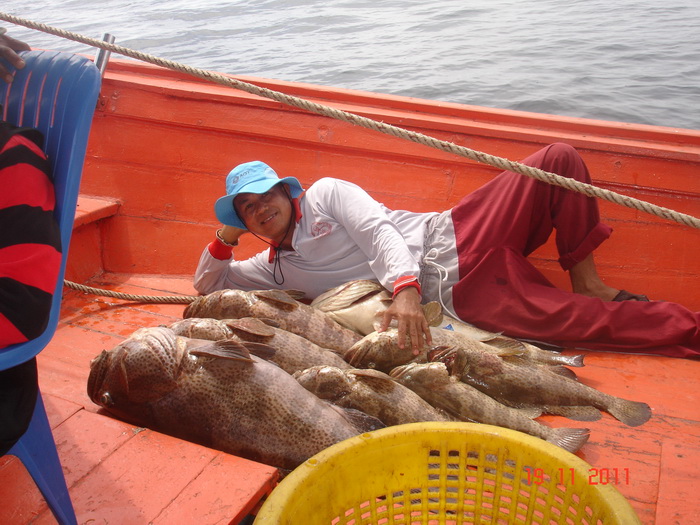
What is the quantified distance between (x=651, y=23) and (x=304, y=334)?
15.8 meters

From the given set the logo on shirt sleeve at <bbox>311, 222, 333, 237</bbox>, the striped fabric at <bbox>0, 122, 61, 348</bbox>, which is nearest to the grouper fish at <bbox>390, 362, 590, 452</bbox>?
the logo on shirt sleeve at <bbox>311, 222, 333, 237</bbox>

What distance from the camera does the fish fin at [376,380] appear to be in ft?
8.98

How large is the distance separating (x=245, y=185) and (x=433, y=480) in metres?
2.09

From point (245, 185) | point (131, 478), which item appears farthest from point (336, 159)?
point (131, 478)

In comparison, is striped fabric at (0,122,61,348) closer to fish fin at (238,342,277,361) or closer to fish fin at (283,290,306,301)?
fish fin at (238,342,277,361)

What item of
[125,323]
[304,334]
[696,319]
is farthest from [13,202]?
[696,319]

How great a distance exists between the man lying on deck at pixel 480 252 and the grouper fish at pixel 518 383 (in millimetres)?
423

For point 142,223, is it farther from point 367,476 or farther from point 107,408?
point 367,476

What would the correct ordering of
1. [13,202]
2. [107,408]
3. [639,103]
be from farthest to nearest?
[639,103]
[107,408]
[13,202]

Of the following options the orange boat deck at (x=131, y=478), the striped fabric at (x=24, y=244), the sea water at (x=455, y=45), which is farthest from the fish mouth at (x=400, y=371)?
the sea water at (x=455, y=45)

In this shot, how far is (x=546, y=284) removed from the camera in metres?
3.71

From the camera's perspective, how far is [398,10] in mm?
18453

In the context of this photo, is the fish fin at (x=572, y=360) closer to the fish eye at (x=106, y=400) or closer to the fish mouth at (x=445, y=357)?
the fish mouth at (x=445, y=357)

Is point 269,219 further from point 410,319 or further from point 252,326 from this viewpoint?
point 410,319
